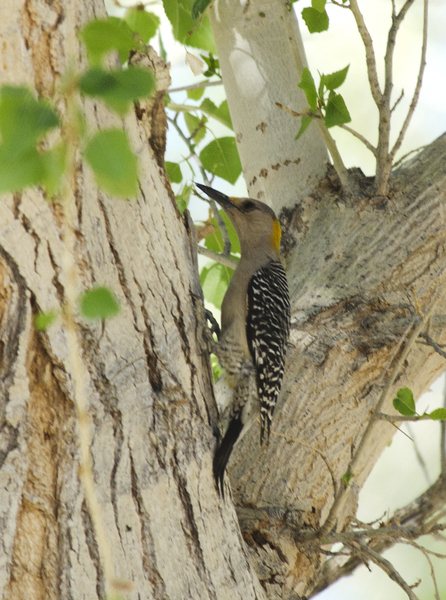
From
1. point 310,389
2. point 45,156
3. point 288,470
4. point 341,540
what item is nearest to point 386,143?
point 310,389

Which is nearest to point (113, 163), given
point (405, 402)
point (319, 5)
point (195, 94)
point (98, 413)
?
point (98, 413)

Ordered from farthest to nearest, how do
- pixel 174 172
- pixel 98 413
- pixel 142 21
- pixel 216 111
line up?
pixel 216 111 < pixel 174 172 < pixel 142 21 < pixel 98 413

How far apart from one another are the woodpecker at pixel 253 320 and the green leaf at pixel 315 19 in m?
1.09

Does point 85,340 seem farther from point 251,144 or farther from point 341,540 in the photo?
point 251,144

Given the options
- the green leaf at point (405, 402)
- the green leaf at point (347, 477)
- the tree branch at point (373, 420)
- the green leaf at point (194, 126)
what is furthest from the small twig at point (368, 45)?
the green leaf at point (347, 477)

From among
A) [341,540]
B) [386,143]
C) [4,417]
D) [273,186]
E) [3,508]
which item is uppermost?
[273,186]

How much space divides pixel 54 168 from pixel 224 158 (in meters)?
3.24

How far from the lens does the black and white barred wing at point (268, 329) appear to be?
307 centimetres

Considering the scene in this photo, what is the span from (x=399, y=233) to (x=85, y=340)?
188 cm

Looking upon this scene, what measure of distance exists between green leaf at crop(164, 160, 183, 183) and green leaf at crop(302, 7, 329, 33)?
1252 millimetres

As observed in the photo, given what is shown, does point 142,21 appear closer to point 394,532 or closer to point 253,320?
point 253,320

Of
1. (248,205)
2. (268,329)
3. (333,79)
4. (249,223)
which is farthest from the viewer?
(249,223)

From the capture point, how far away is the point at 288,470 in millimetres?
2670

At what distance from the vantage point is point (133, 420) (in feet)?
6.25
